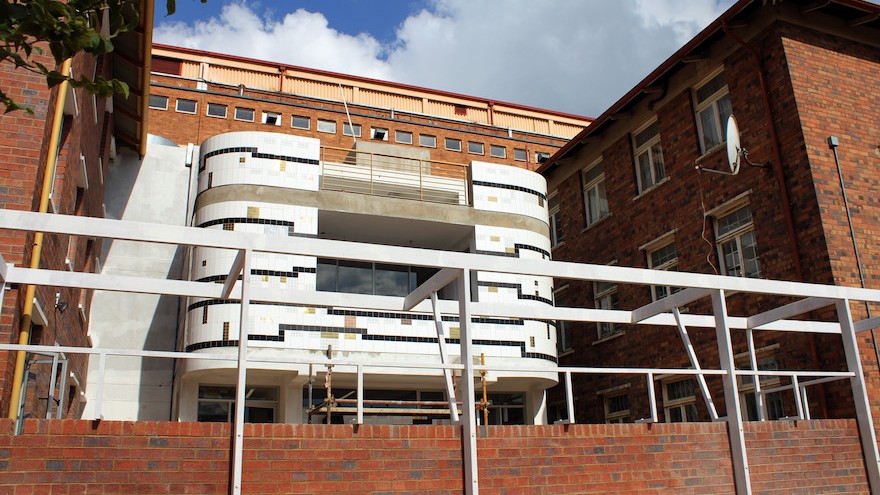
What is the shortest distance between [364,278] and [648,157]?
775 cm

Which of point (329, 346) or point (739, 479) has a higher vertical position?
point (329, 346)

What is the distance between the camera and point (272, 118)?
111 ft

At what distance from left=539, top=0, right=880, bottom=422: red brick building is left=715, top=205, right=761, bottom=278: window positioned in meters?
0.03

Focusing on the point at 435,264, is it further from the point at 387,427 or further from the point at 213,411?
the point at 213,411

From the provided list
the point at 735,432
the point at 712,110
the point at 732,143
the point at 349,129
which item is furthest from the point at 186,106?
the point at 735,432

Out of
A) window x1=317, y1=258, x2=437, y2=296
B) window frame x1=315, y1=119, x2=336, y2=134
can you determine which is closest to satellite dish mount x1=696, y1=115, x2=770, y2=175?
window x1=317, y1=258, x2=437, y2=296

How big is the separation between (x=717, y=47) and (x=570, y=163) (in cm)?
644

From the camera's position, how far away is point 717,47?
623 inches

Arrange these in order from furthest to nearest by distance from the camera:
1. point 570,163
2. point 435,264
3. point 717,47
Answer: point 570,163, point 717,47, point 435,264

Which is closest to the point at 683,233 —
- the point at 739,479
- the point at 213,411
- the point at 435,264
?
the point at 739,479

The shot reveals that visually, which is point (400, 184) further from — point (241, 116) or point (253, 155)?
point (241, 116)

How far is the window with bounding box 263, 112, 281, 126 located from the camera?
33.6 m

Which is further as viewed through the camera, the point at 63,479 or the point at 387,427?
the point at 387,427

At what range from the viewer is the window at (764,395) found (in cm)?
1366
